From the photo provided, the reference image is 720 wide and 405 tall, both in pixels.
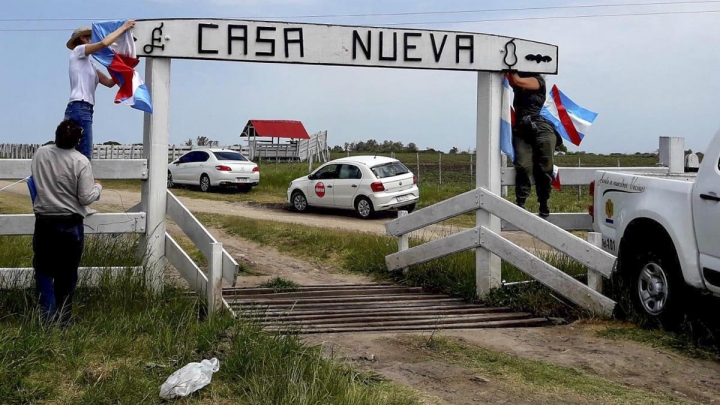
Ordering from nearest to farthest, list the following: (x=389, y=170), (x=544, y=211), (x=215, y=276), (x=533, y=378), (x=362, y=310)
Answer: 1. (x=533, y=378)
2. (x=215, y=276)
3. (x=362, y=310)
4. (x=544, y=211)
5. (x=389, y=170)

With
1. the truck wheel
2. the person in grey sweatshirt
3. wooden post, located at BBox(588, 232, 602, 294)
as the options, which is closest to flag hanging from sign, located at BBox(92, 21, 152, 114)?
the person in grey sweatshirt

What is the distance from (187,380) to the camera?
5.25 m

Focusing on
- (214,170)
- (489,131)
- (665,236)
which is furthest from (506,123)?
(214,170)

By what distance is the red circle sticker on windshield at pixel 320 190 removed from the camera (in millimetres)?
23500

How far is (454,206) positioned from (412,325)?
2204 millimetres

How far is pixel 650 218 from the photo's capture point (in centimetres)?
752

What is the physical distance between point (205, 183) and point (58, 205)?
23.2 m

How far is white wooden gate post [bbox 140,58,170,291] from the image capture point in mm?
8133

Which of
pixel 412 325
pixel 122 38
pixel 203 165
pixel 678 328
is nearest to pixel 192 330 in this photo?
pixel 412 325

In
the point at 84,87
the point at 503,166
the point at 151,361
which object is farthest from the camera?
the point at 503,166

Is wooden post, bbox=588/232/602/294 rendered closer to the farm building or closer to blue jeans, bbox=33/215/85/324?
blue jeans, bbox=33/215/85/324

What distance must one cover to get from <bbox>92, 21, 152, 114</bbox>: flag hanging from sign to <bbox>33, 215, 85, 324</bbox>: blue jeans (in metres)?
1.66

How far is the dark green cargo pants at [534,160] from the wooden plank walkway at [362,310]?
1.64m

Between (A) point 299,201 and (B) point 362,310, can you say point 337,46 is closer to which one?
(B) point 362,310
